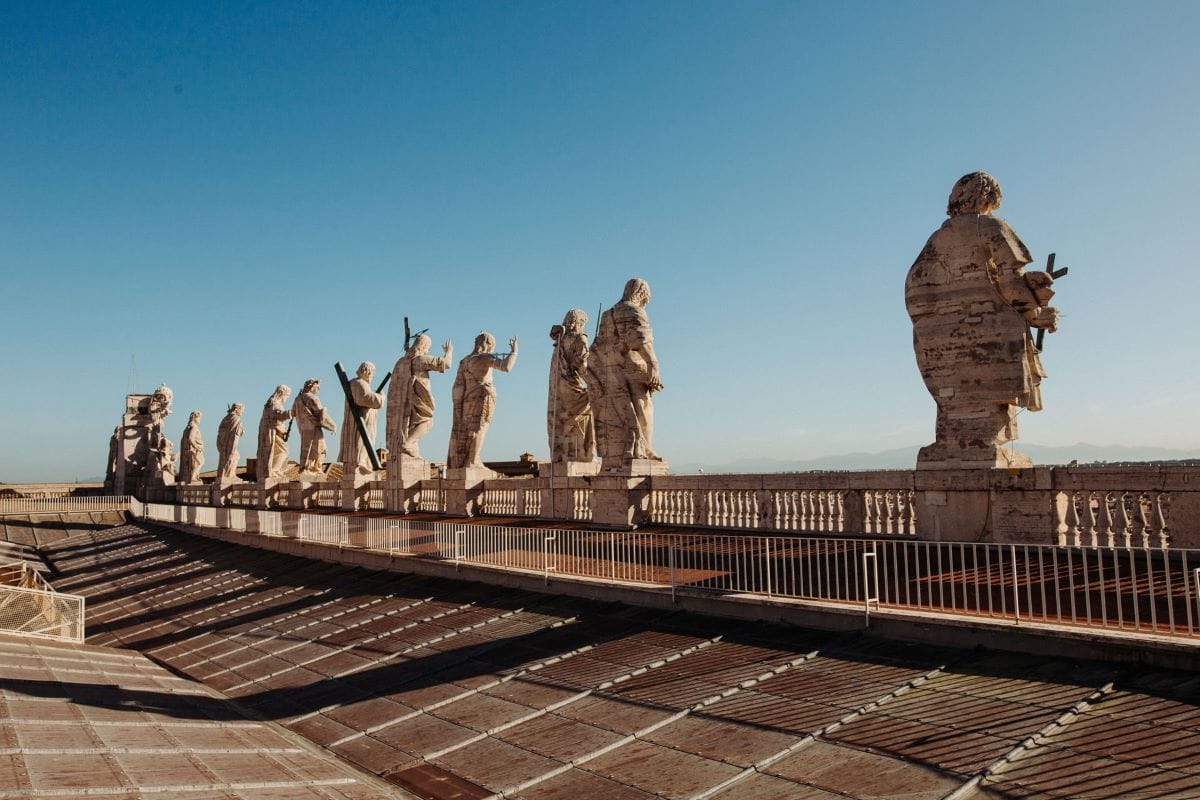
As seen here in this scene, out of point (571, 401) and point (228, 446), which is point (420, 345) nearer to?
point (571, 401)

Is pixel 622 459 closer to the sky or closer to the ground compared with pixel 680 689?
closer to the sky

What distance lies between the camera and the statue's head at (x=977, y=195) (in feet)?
32.2

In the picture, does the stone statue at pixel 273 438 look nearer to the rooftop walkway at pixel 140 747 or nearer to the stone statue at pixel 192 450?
the stone statue at pixel 192 450

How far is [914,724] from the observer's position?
202 inches

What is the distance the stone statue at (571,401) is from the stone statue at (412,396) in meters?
4.58

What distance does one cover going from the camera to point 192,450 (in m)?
34.8

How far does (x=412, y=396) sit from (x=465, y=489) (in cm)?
428

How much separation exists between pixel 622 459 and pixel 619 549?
333 cm

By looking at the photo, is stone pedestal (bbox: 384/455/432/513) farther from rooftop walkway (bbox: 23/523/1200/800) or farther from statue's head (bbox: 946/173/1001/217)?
statue's head (bbox: 946/173/1001/217)

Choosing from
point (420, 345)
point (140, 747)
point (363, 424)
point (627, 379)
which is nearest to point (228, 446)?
point (363, 424)

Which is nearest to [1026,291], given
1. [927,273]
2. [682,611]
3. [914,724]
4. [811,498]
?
[927,273]

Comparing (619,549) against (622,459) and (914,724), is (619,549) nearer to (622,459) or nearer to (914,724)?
(622,459)

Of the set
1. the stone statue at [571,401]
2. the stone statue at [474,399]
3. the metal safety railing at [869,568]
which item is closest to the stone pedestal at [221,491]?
the stone statue at [474,399]

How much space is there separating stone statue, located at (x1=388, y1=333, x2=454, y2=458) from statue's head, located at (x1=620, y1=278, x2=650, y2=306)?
8097mm
